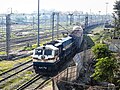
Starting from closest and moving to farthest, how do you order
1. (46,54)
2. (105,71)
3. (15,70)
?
1. (105,71)
2. (46,54)
3. (15,70)

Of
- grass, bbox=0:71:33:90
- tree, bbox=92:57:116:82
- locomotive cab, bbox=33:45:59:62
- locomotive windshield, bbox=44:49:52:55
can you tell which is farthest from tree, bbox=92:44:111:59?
grass, bbox=0:71:33:90

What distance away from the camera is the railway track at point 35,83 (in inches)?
954

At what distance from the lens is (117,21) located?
6200 centimetres

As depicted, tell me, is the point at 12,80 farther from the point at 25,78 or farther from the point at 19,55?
the point at 19,55

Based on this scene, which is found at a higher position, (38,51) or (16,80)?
(38,51)

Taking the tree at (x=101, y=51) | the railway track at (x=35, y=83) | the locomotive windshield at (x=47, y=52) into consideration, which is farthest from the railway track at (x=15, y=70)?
the tree at (x=101, y=51)

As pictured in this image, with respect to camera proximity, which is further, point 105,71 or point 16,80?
point 16,80

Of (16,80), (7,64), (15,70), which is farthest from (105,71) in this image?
(7,64)

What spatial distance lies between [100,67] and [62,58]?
1172 cm

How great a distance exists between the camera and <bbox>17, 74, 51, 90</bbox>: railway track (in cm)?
2424

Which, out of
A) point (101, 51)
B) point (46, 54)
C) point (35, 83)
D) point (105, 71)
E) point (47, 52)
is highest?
point (101, 51)

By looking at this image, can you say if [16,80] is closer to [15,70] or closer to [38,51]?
[38,51]

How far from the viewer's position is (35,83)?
25.9 metres

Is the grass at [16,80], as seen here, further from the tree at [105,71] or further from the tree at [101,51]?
the tree at [105,71]
